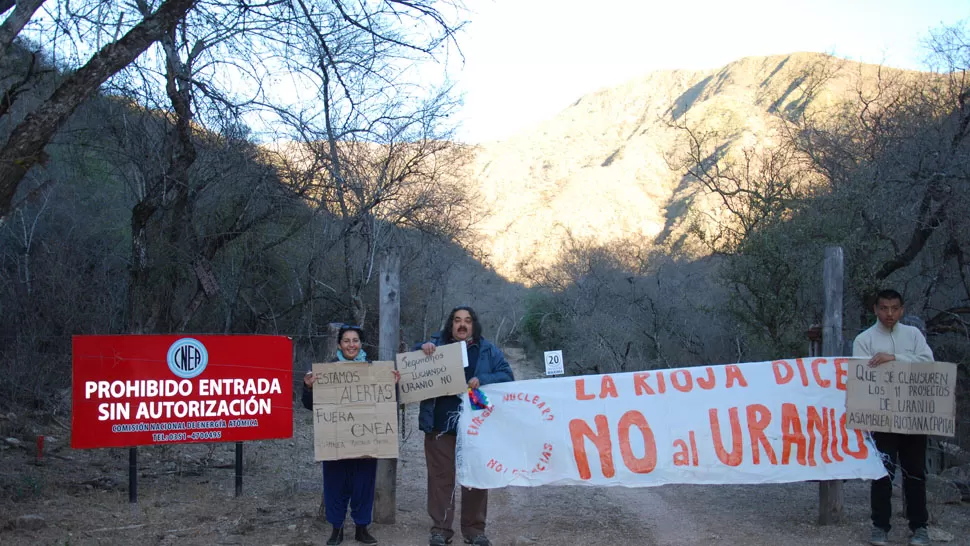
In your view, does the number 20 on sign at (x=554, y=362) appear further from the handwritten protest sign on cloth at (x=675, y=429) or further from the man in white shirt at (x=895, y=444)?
the man in white shirt at (x=895, y=444)

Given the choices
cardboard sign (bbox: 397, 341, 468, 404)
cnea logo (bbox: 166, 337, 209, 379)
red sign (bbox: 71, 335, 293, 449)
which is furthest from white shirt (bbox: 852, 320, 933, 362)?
cnea logo (bbox: 166, 337, 209, 379)

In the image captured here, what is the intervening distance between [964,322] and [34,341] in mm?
13269

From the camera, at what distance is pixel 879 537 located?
6.36m

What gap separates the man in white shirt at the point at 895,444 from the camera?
6344mm

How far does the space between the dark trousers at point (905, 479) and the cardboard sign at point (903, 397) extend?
0.17 metres

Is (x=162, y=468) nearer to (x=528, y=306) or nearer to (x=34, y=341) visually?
(x=34, y=341)

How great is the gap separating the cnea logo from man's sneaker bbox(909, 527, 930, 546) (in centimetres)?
663

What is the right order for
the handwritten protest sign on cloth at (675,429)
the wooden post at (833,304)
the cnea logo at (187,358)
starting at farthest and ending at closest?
the cnea logo at (187,358) → the wooden post at (833,304) → the handwritten protest sign on cloth at (675,429)

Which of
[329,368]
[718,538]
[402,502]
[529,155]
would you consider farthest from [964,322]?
[529,155]

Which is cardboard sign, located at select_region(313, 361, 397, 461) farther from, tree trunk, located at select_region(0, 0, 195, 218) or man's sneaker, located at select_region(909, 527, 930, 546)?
man's sneaker, located at select_region(909, 527, 930, 546)

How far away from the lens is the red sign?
800cm

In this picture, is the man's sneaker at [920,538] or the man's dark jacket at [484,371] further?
the man's dark jacket at [484,371]

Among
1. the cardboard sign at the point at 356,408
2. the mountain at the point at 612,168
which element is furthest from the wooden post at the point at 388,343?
the mountain at the point at 612,168

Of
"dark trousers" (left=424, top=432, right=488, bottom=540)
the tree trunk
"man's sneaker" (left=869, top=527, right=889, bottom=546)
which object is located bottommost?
"man's sneaker" (left=869, top=527, right=889, bottom=546)
